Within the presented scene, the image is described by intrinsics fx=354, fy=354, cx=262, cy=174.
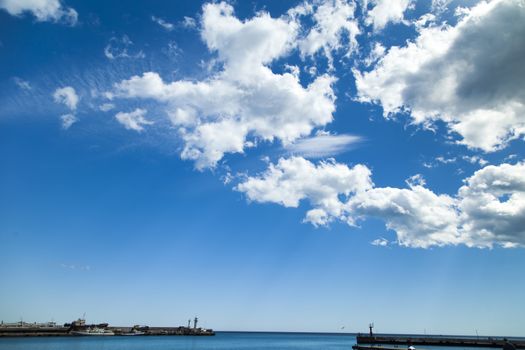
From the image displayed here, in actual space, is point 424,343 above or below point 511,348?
below

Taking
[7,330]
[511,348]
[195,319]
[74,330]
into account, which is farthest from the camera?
[195,319]

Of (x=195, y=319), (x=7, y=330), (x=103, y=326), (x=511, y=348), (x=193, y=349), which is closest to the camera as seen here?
(x=511, y=348)

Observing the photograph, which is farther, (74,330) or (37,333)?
(74,330)

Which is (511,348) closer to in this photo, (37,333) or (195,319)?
(37,333)

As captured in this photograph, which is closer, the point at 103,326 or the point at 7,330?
the point at 7,330

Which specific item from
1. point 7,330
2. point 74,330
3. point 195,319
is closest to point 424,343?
point 195,319

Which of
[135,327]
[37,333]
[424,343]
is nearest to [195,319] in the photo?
[135,327]

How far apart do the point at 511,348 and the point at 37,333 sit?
159466 millimetres

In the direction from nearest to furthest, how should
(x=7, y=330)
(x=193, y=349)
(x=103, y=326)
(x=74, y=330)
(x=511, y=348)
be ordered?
(x=511, y=348), (x=193, y=349), (x=7, y=330), (x=74, y=330), (x=103, y=326)

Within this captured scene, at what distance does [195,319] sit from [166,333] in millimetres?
16139

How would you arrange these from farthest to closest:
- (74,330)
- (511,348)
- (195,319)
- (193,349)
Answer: (195,319) → (74,330) → (193,349) → (511,348)

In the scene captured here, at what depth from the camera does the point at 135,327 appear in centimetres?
18775

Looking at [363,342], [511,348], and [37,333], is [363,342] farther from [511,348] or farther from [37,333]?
[37,333]

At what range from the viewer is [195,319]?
192 metres
